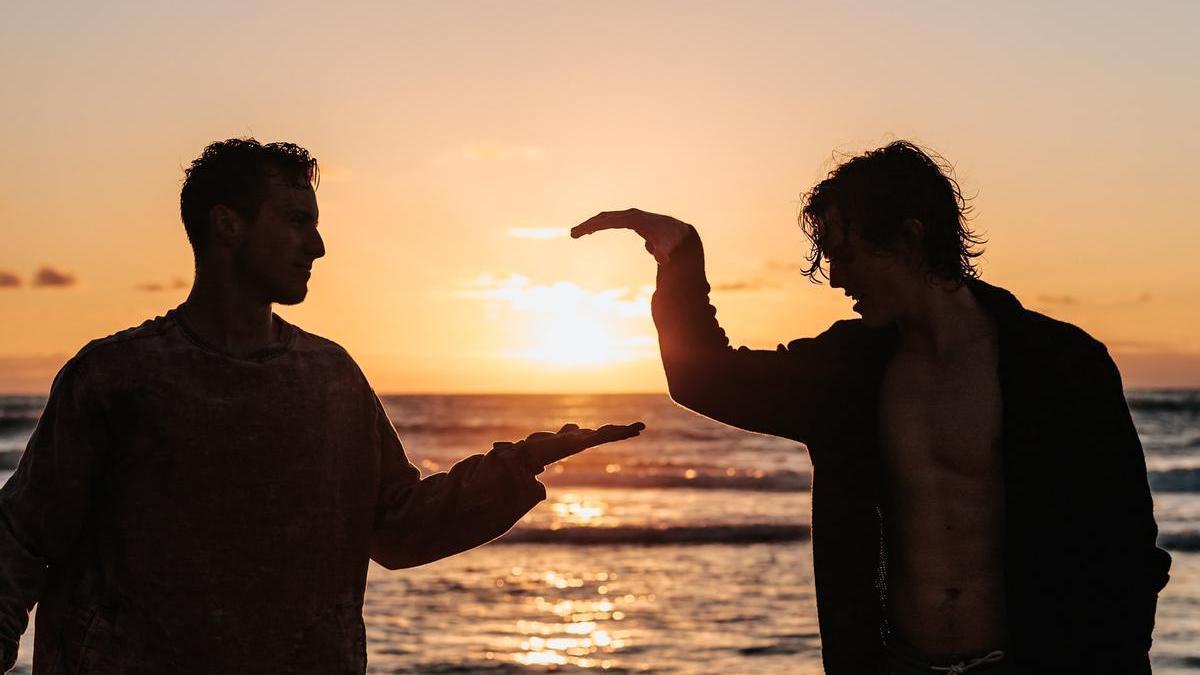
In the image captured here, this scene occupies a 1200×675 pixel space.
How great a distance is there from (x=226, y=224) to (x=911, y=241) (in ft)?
5.95

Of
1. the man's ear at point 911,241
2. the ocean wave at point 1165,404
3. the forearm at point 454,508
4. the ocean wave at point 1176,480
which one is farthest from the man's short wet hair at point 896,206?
the ocean wave at point 1165,404

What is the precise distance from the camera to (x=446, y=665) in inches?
368

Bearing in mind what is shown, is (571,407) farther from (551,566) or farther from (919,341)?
(919,341)

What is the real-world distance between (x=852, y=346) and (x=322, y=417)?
149 centimetres

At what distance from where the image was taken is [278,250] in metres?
3.41

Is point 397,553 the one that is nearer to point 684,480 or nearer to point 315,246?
point 315,246

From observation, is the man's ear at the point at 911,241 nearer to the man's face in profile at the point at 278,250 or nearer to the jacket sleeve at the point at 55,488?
the man's face in profile at the point at 278,250

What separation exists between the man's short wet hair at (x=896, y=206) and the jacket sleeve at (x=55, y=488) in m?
1.95

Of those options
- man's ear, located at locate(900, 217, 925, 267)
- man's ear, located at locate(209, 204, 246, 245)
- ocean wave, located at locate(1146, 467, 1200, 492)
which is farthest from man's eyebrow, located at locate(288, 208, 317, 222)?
ocean wave, located at locate(1146, 467, 1200, 492)

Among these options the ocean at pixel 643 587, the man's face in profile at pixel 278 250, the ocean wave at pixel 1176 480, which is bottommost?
the ocean at pixel 643 587

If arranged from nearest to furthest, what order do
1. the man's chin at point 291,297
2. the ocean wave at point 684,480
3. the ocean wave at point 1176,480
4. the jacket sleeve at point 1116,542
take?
the jacket sleeve at point 1116,542
the man's chin at point 291,297
the ocean wave at point 684,480
the ocean wave at point 1176,480

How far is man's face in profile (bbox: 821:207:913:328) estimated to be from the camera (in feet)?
11.8

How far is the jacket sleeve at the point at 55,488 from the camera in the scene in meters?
3.21

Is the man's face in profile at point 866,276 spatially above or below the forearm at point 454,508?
above
